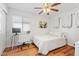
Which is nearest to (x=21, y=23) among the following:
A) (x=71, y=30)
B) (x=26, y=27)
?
(x=26, y=27)

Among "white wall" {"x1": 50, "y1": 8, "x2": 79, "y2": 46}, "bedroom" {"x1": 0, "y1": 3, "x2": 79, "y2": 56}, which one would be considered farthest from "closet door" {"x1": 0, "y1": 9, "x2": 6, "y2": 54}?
"white wall" {"x1": 50, "y1": 8, "x2": 79, "y2": 46}

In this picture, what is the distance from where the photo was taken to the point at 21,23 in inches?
51.4

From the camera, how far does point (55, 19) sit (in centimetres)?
142

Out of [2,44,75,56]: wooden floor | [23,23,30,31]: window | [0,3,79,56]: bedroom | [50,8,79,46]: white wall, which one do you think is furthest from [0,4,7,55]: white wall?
[50,8,79,46]: white wall

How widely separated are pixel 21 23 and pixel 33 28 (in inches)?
8.8

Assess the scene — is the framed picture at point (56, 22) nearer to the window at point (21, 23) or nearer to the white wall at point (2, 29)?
the window at point (21, 23)

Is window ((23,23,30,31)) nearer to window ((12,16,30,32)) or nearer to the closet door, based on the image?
window ((12,16,30,32))

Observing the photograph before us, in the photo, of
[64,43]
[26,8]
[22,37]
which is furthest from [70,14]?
[22,37]

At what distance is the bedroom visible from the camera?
1.25 m

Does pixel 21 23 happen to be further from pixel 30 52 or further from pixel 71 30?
pixel 71 30

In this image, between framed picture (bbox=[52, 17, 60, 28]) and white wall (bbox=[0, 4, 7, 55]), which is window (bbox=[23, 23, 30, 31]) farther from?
framed picture (bbox=[52, 17, 60, 28])

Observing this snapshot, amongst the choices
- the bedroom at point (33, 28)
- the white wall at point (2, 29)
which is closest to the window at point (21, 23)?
the bedroom at point (33, 28)

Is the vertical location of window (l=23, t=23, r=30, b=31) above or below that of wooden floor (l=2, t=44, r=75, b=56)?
above

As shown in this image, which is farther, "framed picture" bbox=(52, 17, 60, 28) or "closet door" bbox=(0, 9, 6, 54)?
"framed picture" bbox=(52, 17, 60, 28)
